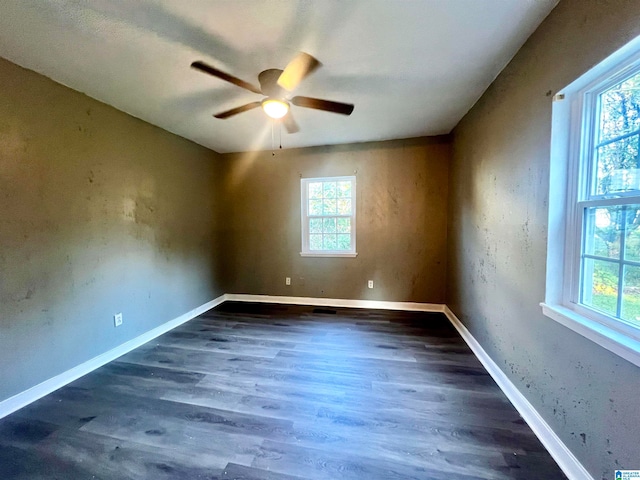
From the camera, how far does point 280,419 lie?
5.72 ft

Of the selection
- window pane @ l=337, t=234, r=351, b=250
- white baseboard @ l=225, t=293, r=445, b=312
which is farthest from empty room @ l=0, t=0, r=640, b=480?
window pane @ l=337, t=234, r=351, b=250

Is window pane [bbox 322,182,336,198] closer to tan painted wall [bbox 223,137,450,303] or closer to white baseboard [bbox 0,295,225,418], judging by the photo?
tan painted wall [bbox 223,137,450,303]

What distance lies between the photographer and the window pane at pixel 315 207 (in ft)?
13.7

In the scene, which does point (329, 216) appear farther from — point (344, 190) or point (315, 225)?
Result: point (344, 190)

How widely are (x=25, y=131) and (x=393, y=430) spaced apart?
328 cm

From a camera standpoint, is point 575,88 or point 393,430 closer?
point 575,88

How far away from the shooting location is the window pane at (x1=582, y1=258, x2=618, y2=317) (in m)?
1.23

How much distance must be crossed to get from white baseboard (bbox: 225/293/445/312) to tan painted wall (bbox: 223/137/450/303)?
0.25 ft

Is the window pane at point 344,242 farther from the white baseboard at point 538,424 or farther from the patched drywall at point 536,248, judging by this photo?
the white baseboard at point 538,424

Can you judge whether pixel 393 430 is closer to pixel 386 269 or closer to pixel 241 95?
pixel 386 269

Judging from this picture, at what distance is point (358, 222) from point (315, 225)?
26.9 inches

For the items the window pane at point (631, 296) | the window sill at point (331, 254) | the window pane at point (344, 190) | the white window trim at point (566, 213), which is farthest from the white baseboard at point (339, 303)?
the window pane at point (631, 296)

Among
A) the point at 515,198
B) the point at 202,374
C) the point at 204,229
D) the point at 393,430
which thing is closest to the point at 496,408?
the point at 393,430

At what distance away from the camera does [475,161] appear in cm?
264
